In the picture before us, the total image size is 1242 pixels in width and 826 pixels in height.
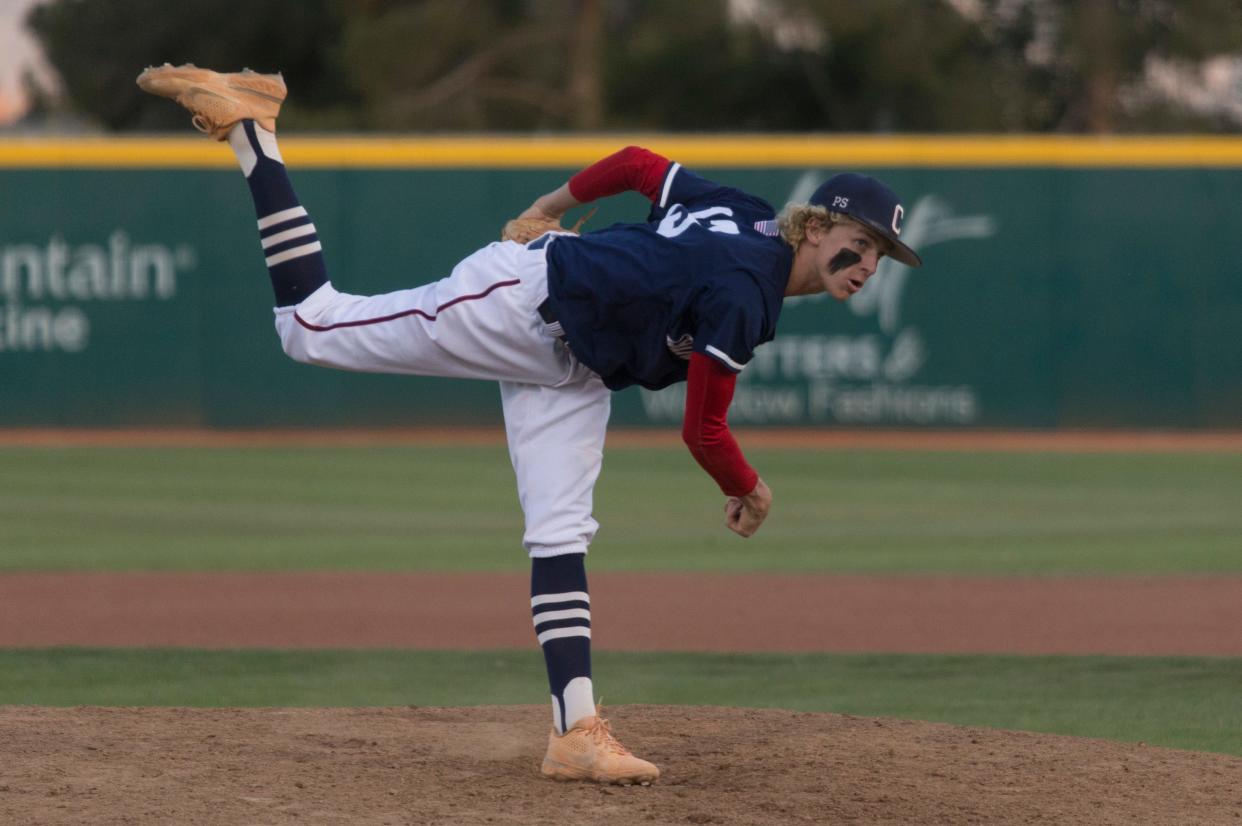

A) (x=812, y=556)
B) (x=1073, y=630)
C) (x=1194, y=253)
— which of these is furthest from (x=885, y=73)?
(x=1073, y=630)

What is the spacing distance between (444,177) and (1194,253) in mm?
6642

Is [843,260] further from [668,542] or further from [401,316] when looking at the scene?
→ [668,542]

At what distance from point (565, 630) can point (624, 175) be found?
120 cm

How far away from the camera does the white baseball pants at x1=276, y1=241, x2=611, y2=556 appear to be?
14.1 ft

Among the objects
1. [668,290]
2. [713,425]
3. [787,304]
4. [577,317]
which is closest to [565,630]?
[713,425]

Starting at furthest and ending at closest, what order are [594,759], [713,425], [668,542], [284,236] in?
[668,542]
[284,236]
[594,759]
[713,425]

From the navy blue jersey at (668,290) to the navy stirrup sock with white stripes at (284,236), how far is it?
612 millimetres

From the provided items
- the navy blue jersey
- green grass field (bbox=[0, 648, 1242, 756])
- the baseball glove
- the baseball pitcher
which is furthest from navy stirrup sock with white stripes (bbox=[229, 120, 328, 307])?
green grass field (bbox=[0, 648, 1242, 756])

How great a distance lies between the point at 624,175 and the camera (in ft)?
15.2

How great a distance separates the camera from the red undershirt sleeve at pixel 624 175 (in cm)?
459

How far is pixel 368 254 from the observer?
51.6ft

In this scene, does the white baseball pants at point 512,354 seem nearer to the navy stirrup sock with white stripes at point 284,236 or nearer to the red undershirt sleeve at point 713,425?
the navy stirrup sock with white stripes at point 284,236

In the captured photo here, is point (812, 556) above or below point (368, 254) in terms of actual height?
below

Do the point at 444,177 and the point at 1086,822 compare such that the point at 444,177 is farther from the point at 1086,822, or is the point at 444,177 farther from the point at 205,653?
the point at 1086,822
